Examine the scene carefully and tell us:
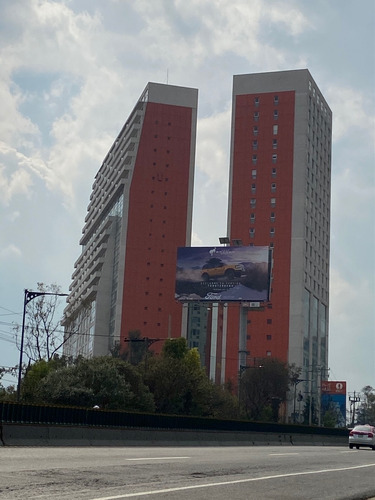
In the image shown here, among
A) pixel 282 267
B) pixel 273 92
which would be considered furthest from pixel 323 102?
pixel 282 267

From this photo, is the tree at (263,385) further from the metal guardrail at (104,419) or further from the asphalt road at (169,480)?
the asphalt road at (169,480)

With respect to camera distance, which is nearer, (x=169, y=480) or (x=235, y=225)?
(x=169, y=480)

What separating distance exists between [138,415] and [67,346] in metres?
154

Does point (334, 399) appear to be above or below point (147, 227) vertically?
below

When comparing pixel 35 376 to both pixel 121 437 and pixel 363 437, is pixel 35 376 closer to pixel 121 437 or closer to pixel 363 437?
pixel 363 437

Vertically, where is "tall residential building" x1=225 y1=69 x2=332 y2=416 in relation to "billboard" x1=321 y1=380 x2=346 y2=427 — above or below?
above

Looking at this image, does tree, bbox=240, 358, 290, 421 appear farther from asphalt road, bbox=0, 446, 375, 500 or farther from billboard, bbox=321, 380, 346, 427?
asphalt road, bbox=0, 446, 375, 500

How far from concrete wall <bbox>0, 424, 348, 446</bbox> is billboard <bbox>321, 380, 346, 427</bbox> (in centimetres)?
9226

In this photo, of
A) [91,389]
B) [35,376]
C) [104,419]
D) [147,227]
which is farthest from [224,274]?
[104,419]

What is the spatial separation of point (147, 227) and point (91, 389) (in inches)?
3530

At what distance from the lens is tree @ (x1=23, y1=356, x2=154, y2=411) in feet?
221

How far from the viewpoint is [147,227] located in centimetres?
15600

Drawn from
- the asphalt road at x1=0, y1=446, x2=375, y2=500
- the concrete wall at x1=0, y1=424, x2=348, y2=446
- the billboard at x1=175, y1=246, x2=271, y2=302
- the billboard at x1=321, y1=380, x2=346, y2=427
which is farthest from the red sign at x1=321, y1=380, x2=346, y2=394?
the asphalt road at x1=0, y1=446, x2=375, y2=500

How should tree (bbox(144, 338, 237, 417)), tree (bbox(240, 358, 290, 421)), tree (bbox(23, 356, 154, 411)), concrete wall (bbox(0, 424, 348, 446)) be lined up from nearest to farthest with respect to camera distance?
concrete wall (bbox(0, 424, 348, 446)) < tree (bbox(23, 356, 154, 411)) < tree (bbox(144, 338, 237, 417)) < tree (bbox(240, 358, 290, 421))
